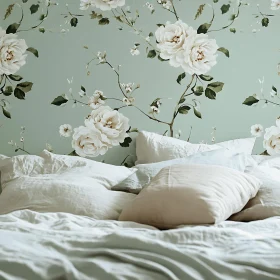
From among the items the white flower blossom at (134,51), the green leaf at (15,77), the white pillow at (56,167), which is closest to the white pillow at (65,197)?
the white pillow at (56,167)

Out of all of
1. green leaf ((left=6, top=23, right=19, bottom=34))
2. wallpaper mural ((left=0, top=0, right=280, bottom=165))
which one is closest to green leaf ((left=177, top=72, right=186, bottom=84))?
wallpaper mural ((left=0, top=0, right=280, bottom=165))

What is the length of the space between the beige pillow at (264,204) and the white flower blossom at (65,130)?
44.9 inches

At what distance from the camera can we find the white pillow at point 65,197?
7.43ft

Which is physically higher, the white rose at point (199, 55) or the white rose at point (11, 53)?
the white rose at point (199, 55)

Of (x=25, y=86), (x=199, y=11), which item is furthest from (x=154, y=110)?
(x=25, y=86)

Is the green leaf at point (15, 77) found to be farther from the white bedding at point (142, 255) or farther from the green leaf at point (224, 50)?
the white bedding at point (142, 255)

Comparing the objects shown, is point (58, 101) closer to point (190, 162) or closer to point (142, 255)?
point (190, 162)

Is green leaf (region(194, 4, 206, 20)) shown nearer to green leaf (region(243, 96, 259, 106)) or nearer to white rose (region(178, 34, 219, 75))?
white rose (region(178, 34, 219, 75))

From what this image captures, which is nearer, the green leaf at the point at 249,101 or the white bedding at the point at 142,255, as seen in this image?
the white bedding at the point at 142,255

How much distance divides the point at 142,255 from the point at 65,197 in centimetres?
94

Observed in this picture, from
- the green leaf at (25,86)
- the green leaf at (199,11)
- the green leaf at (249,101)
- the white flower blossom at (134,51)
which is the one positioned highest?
the green leaf at (199,11)

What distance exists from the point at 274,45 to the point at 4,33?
151cm

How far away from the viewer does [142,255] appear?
4.67 ft

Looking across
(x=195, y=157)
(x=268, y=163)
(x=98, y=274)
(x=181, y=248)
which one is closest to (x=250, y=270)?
(x=181, y=248)
